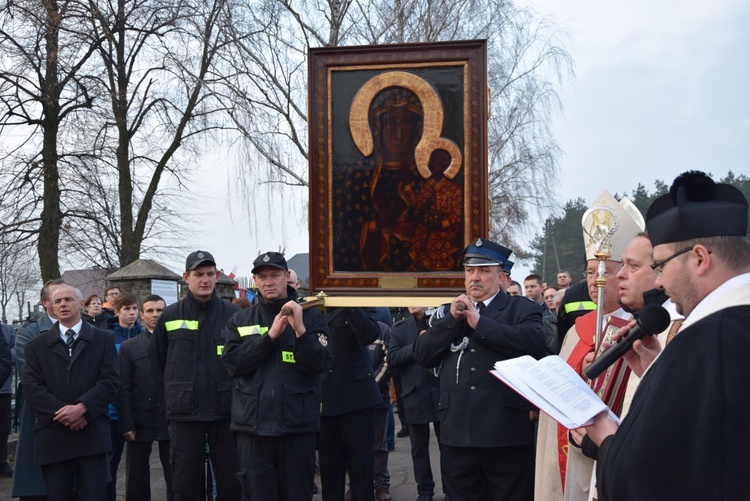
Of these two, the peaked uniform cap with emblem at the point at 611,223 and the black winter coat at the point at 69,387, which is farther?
the black winter coat at the point at 69,387

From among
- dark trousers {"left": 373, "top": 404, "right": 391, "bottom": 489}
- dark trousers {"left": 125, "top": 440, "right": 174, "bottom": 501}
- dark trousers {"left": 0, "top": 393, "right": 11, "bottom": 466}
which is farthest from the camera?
dark trousers {"left": 0, "top": 393, "right": 11, "bottom": 466}

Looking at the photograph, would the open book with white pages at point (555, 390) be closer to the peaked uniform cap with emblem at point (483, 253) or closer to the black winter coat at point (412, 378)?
the peaked uniform cap with emblem at point (483, 253)

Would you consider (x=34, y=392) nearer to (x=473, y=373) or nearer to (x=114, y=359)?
(x=114, y=359)

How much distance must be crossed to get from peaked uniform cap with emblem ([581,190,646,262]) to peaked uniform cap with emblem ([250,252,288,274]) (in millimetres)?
2192

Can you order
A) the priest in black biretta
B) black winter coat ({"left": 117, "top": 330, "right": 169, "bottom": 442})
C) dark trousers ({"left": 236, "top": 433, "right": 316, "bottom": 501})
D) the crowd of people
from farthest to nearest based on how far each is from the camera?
black winter coat ({"left": 117, "top": 330, "right": 169, "bottom": 442}) < dark trousers ({"left": 236, "top": 433, "right": 316, "bottom": 501}) < the crowd of people < the priest in black biretta

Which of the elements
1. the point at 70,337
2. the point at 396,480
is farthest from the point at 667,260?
the point at 396,480

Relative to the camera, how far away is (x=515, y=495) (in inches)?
210

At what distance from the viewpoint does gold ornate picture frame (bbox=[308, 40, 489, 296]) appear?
205 inches

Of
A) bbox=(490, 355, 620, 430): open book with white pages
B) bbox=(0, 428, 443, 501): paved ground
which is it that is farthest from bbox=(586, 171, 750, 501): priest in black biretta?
bbox=(0, 428, 443, 501): paved ground

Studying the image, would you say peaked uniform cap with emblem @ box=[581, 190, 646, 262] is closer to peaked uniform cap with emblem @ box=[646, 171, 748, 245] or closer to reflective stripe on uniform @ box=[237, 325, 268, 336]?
peaked uniform cap with emblem @ box=[646, 171, 748, 245]

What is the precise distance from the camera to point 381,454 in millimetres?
8648

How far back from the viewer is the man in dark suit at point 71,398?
6.39 m

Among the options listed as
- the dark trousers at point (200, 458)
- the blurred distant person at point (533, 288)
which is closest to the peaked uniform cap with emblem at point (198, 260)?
the dark trousers at point (200, 458)

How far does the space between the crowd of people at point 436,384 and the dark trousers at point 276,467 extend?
11 millimetres
